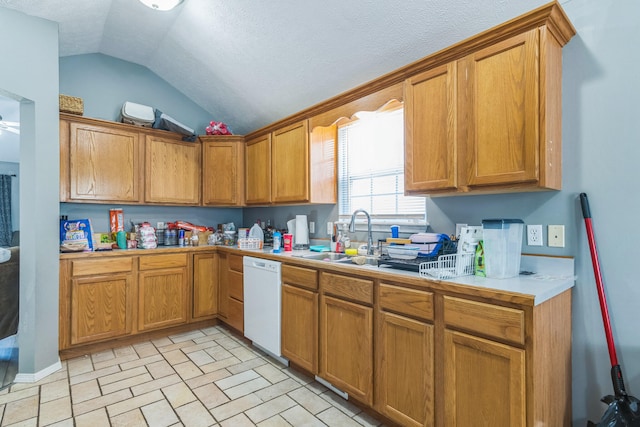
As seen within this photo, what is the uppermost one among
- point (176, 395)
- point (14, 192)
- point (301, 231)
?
point (14, 192)

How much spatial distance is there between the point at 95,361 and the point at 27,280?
88 centimetres

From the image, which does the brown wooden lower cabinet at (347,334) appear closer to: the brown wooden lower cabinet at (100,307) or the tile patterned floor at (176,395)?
the tile patterned floor at (176,395)

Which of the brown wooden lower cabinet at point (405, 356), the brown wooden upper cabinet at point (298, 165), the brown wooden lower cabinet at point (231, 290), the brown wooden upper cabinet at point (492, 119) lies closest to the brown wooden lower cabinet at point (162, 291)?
the brown wooden lower cabinet at point (231, 290)

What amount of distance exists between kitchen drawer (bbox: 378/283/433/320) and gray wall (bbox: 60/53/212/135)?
11.4ft

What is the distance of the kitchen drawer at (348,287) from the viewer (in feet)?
6.43

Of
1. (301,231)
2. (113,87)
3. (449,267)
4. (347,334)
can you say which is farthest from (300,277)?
(113,87)

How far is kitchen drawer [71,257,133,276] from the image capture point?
112 inches

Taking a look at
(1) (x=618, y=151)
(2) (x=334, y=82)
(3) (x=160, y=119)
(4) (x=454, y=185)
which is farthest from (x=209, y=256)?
(1) (x=618, y=151)

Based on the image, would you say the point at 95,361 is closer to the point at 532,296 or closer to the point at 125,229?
the point at 125,229

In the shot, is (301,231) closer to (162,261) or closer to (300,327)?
(300,327)

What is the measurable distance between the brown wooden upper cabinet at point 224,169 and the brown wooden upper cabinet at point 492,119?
94.1 inches

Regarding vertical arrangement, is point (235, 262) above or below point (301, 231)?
below

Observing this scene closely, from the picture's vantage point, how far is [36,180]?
255 cm

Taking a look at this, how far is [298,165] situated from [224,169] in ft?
4.01
